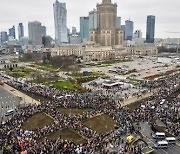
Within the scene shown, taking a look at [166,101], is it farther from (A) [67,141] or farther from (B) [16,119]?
(B) [16,119]

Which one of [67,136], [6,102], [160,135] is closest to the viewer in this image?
[160,135]

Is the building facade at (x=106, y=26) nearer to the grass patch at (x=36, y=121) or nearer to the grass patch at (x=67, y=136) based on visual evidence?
the grass patch at (x=36, y=121)

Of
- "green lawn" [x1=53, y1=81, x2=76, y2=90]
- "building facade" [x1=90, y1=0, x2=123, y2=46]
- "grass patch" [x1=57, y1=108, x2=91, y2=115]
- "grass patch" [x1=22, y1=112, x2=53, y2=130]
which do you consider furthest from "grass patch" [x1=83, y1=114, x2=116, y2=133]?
"building facade" [x1=90, y1=0, x2=123, y2=46]

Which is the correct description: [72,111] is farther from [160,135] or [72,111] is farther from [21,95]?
[21,95]

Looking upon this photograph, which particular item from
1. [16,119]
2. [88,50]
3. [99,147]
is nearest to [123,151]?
[99,147]

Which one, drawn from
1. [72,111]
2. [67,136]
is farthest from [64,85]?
[67,136]

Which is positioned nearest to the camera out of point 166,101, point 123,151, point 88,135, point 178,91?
point 123,151
